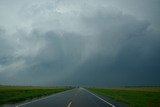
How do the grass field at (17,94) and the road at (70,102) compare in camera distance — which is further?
the grass field at (17,94)

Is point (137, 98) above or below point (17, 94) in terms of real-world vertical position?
below

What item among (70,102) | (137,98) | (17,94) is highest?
(17,94)

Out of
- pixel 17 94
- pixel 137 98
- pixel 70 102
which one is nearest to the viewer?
pixel 70 102

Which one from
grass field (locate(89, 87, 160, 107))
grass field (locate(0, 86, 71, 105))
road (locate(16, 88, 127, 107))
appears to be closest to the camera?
road (locate(16, 88, 127, 107))

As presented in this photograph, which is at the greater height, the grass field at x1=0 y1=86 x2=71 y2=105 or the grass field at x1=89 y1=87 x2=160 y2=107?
the grass field at x1=0 y1=86 x2=71 y2=105

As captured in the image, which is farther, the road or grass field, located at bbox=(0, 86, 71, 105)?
grass field, located at bbox=(0, 86, 71, 105)

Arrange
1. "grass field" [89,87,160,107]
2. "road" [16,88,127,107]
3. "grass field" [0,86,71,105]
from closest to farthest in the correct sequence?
"road" [16,88,127,107] → "grass field" [89,87,160,107] → "grass field" [0,86,71,105]

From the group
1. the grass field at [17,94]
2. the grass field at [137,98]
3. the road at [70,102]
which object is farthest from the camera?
the grass field at [17,94]

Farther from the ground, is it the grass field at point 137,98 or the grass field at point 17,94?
the grass field at point 17,94

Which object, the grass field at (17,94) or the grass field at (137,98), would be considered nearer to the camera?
the grass field at (137,98)

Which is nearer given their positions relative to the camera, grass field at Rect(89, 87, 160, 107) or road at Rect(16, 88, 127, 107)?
road at Rect(16, 88, 127, 107)

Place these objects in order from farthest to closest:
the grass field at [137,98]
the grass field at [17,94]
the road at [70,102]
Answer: the grass field at [17,94], the grass field at [137,98], the road at [70,102]

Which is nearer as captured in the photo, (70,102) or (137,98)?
(70,102)

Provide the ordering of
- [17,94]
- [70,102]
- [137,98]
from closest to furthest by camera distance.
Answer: [70,102] < [137,98] < [17,94]
